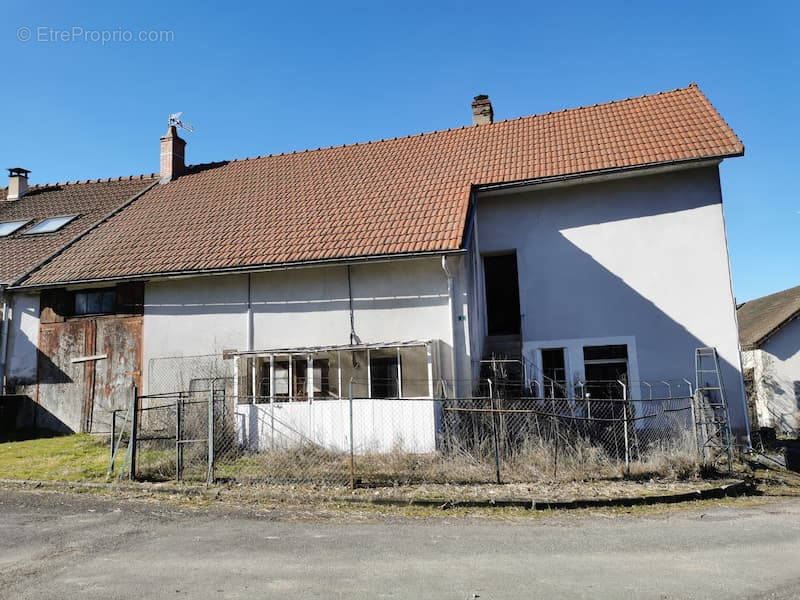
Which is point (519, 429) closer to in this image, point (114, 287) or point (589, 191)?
point (589, 191)

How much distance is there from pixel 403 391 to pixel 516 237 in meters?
5.56

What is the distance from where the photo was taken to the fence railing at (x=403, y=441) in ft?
32.3

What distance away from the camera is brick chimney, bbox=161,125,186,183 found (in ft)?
69.2

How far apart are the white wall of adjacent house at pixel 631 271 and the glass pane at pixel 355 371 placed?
14.9 feet

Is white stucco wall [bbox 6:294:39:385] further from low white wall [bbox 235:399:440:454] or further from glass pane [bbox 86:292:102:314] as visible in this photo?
low white wall [bbox 235:399:440:454]

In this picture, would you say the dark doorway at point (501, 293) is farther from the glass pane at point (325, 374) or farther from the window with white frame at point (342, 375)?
the glass pane at point (325, 374)

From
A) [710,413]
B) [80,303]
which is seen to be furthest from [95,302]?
[710,413]

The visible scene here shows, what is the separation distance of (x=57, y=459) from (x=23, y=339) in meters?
5.93

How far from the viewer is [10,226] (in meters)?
20.4

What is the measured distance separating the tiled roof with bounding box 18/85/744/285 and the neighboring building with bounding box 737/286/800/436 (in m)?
9.76

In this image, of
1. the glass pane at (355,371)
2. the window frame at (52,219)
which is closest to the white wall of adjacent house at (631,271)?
the glass pane at (355,371)

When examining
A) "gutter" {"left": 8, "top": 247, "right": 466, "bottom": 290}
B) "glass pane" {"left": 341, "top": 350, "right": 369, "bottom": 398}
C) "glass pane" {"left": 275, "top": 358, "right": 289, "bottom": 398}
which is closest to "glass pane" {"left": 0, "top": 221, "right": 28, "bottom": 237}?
"gutter" {"left": 8, "top": 247, "right": 466, "bottom": 290}

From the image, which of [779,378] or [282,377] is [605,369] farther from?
[779,378]

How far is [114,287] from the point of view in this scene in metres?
15.8
